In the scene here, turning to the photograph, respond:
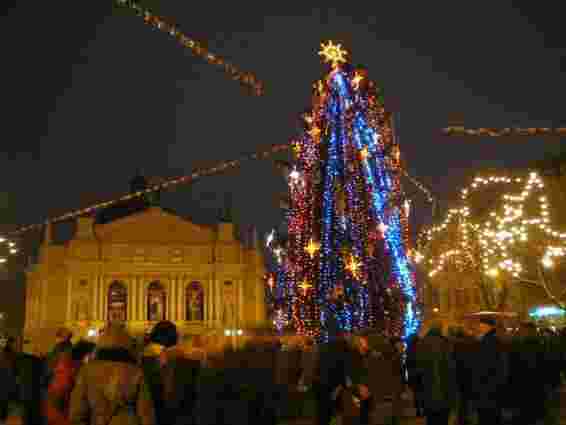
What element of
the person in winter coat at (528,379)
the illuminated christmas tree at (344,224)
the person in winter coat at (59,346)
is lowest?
the person in winter coat at (528,379)

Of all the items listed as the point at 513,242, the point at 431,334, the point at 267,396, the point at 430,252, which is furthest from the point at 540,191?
the point at 267,396

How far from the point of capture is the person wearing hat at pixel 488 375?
8375 mm

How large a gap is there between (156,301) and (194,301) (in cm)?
286

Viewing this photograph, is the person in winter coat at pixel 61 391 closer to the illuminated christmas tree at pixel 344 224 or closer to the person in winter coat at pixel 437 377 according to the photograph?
the person in winter coat at pixel 437 377

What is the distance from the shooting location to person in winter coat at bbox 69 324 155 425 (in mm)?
4297

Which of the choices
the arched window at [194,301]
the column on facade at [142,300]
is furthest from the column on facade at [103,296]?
the arched window at [194,301]

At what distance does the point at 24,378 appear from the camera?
Answer: 9570 millimetres

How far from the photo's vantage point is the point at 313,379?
8.54 meters

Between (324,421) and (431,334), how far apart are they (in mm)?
1785

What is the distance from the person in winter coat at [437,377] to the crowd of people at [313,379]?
0.01 metres

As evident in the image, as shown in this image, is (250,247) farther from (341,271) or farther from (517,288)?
(341,271)

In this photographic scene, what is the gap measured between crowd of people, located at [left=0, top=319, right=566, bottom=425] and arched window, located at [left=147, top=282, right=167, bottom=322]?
3966 centimetres

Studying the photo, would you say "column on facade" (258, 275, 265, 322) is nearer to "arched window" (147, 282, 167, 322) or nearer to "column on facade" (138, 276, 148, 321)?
"arched window" (147, 282, 167, 322)

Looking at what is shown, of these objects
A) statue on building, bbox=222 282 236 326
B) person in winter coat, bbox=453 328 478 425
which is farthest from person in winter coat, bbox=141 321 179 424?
statue on building, bbox=222 282 236 326
